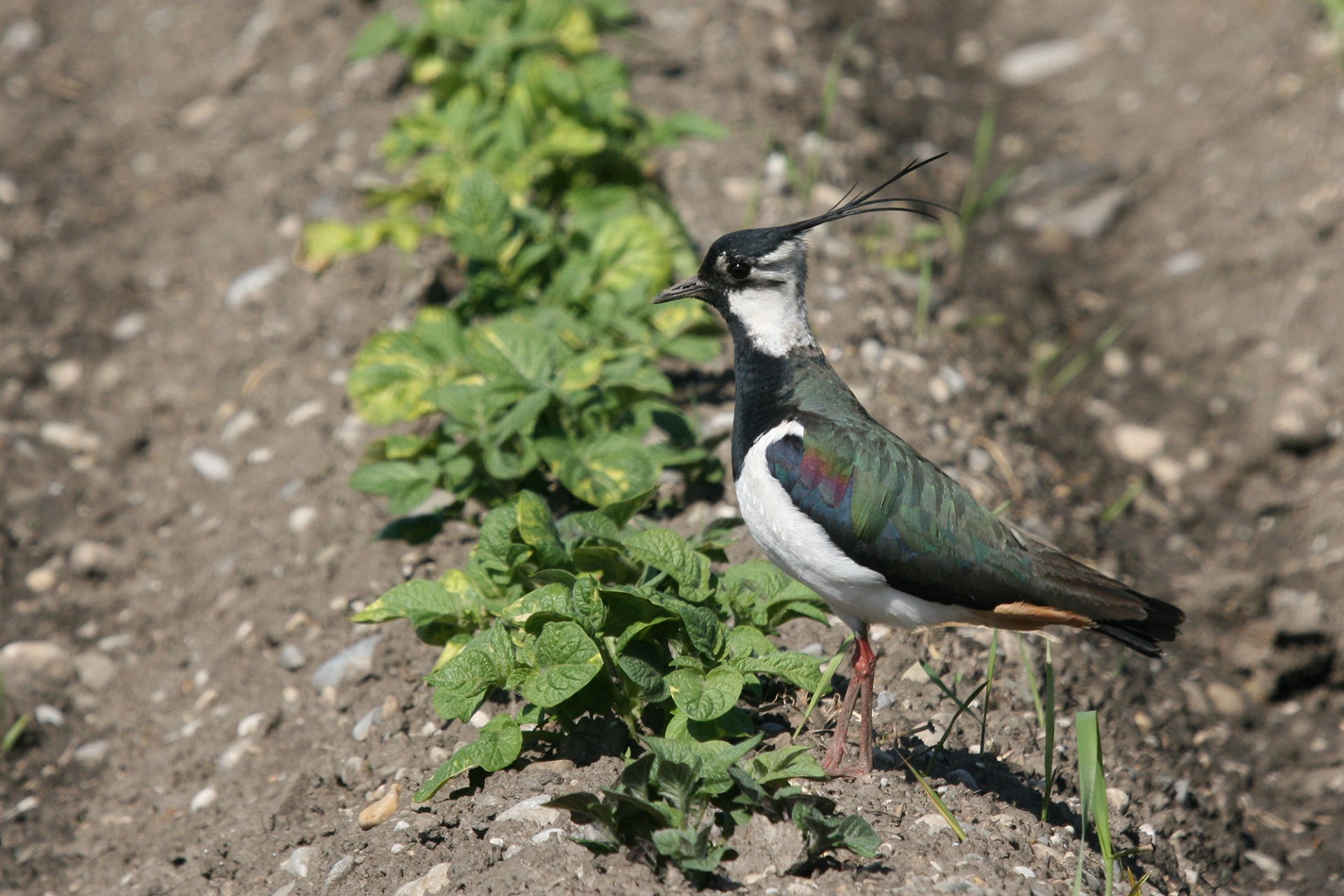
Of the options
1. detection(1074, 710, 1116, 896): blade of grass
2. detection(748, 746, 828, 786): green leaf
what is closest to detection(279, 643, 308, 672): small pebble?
detection(748, 746, 828, 786): green leaf

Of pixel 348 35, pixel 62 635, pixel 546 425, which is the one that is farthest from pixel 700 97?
pixel 62 635

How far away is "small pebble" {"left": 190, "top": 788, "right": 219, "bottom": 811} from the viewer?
457 centimetres

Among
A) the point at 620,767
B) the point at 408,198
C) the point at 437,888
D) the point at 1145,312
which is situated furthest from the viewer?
the point at 1145,312

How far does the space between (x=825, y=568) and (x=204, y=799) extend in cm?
250

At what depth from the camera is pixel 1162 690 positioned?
5113 millimetres

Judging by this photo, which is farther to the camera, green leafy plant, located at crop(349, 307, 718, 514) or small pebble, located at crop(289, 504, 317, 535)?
small pebble, located at crop(289, 504, 317, 535)

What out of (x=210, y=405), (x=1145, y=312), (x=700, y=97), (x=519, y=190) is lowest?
(x=210, y=405)

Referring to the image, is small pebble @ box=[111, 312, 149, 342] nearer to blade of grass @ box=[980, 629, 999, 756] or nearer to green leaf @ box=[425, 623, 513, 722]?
green leaf @ box=[425, 623, 513, 722]

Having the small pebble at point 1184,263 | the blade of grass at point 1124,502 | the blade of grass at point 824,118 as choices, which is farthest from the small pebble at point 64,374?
the small pebble at point 1184,263

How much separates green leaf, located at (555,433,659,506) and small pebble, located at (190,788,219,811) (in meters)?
1.72

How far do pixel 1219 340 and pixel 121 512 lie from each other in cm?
575

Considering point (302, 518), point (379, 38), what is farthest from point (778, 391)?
point (379, 38)

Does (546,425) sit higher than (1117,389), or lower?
lower

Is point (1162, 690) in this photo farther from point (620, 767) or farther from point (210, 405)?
point (210, 405)
